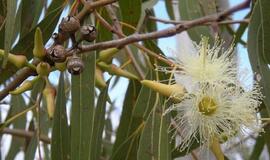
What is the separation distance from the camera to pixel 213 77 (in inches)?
45.9

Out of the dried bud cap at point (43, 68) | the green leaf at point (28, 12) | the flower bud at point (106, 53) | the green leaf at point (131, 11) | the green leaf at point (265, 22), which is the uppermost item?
the green leaf at point (131, 11)

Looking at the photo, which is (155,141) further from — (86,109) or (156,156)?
(86,109)

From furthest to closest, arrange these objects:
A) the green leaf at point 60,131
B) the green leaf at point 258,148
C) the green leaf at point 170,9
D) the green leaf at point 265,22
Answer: the green leaf at point 170,9 < the green leaf at point 258,148 < the green leaf at point 60,131 < the green leaf at point 265,22

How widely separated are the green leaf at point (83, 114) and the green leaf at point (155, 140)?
131 millimetres

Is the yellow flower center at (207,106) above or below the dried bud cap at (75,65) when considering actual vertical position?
below

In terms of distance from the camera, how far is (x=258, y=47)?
1.25 metres

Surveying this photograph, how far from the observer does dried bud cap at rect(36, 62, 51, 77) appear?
111 centimetres

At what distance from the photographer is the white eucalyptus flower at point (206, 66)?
1.17m

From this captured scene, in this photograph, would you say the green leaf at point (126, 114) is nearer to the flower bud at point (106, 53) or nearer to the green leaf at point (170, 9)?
the flower bud at point (106, 53)

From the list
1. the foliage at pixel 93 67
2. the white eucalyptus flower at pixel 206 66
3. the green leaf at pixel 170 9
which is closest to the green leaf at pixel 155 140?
the foliage at pixel 93 67

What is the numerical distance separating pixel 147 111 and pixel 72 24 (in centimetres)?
43

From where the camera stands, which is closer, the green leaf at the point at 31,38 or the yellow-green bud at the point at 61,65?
the yellow-green bud at the point at 61,65

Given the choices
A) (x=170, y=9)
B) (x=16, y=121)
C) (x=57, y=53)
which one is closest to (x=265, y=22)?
(x=57, y=53)

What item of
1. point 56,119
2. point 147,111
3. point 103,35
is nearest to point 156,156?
point 147,111
